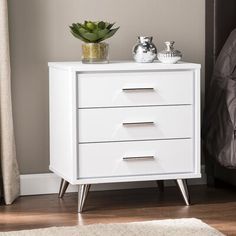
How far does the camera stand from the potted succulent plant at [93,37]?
348 cm

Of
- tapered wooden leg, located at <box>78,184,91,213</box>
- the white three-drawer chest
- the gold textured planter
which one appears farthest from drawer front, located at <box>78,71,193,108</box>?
tapered wooden leg, located at <box>78,184,91,213</box>

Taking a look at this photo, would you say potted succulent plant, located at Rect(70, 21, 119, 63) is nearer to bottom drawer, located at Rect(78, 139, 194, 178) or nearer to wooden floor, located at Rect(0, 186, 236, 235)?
bottom drawer, located at Rect(78, 139, 194, 178)

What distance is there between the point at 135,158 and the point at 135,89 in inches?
12.0

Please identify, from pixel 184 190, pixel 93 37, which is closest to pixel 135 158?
pixel 184 190

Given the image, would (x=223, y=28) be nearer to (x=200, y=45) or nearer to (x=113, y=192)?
(x=200, y=45)

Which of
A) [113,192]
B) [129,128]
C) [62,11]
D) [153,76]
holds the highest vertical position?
[62,11]

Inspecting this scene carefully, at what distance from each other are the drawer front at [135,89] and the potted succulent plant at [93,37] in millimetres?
165

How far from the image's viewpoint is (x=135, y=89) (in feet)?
11.2

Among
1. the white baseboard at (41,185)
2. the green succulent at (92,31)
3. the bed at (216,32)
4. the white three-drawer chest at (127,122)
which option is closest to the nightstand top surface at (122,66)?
the white three-drawer chest at (127,122)

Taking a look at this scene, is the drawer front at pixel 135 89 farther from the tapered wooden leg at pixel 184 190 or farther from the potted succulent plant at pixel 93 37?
the tapered wooden leg at pixel 184 190

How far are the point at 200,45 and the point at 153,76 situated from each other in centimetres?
63

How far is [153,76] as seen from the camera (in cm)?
342

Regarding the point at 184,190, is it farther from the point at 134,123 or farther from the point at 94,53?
the point at 94,53

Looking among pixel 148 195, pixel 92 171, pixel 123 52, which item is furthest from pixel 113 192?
pixel 123 52
